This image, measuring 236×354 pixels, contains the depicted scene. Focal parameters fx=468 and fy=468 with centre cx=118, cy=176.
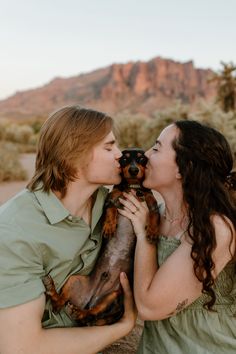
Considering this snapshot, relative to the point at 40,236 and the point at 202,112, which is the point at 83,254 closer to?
the point at 40,236

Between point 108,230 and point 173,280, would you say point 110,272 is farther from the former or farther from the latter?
point 173,280

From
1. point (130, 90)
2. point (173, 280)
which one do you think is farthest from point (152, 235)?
point (130, 90)

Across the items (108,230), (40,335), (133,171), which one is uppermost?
(133,171)

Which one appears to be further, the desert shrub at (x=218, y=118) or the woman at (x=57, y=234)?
the desert shrub at (x=218, y=118)

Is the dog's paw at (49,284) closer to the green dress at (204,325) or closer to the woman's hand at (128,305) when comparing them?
the woman's hand at (128,305)

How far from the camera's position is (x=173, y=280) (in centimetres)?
258

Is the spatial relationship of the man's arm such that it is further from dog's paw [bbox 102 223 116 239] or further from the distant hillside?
the distant hillside

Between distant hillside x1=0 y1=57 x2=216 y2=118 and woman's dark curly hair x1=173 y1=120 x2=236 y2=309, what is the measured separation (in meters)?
83.8

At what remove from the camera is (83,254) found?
119 inches

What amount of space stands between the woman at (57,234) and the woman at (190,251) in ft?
0.96

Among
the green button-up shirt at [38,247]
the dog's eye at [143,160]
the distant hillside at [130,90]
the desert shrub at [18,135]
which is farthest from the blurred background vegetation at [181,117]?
the distant hillside at [130,90]

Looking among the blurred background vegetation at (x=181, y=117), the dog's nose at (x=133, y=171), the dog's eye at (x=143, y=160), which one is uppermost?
the dog's eye at (x=143, y=160)

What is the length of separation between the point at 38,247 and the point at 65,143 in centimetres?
66

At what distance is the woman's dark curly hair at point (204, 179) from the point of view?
2.63m
